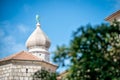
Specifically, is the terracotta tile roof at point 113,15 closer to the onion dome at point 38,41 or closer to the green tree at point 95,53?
the green tree at point 95,53

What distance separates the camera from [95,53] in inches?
645

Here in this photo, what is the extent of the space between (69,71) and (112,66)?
2011mm

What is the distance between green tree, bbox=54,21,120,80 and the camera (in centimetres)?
1623

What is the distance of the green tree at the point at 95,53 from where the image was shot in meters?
16.2

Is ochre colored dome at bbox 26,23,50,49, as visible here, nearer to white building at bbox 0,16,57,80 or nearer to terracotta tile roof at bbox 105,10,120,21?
white building at bbox 0,16,57,80

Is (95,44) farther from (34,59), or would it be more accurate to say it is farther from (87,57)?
(34,59)

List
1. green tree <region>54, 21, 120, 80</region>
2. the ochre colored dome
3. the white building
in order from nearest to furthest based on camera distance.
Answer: green tree <region>54, 21, 120, 80</region> → the white building → the ochre colored dome

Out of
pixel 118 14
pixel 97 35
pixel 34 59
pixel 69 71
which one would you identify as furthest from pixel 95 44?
pixel 34 59

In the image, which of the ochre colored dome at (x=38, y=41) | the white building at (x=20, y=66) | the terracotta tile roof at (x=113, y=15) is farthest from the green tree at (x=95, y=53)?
the ochre colored dome at (x=38, y=41)

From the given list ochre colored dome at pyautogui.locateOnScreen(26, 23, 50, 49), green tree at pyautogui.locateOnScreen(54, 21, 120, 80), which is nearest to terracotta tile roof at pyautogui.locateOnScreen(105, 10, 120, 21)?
green tree at pyautogui.locateOnScreen(54, 21, 120, 80)

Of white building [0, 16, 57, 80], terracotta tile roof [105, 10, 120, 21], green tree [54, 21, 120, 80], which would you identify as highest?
terracotta tile roof [105, 10, 120, 21]

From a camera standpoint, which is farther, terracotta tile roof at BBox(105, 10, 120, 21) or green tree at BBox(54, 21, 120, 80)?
terracotta tile roof at BBox(105, 10, 120, 21)

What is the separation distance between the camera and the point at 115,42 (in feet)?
55.6

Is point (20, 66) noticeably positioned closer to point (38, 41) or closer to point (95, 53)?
point (38, 41)
